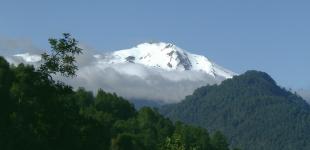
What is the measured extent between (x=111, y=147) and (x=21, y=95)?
273ft

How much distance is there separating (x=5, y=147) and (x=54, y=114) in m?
8.79

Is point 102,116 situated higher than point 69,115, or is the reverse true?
point 102,116

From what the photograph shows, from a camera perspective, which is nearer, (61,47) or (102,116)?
(61,47)

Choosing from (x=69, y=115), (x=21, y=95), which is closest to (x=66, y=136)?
(x=69, y=115)

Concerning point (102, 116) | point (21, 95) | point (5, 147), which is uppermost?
point (102, 116)

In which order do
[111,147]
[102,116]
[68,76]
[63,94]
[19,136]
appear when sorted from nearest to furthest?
[68,76]
[63,94]
[19,136]
[111,147]
[102,116]

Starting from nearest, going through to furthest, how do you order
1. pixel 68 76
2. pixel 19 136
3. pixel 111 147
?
pixel 68 76 < pixel 19 136 < pixel 111 147

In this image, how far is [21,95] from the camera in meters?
75.3

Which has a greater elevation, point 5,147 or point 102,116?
point 102,116

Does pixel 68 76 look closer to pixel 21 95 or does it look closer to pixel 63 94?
pixel 63 94

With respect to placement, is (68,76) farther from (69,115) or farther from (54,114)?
(69,115)

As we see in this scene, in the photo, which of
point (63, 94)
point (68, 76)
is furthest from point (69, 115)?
point (68, 76)

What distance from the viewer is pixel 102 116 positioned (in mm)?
190250

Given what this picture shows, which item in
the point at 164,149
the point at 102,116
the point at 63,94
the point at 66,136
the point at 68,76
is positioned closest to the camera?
the point at 68,76
